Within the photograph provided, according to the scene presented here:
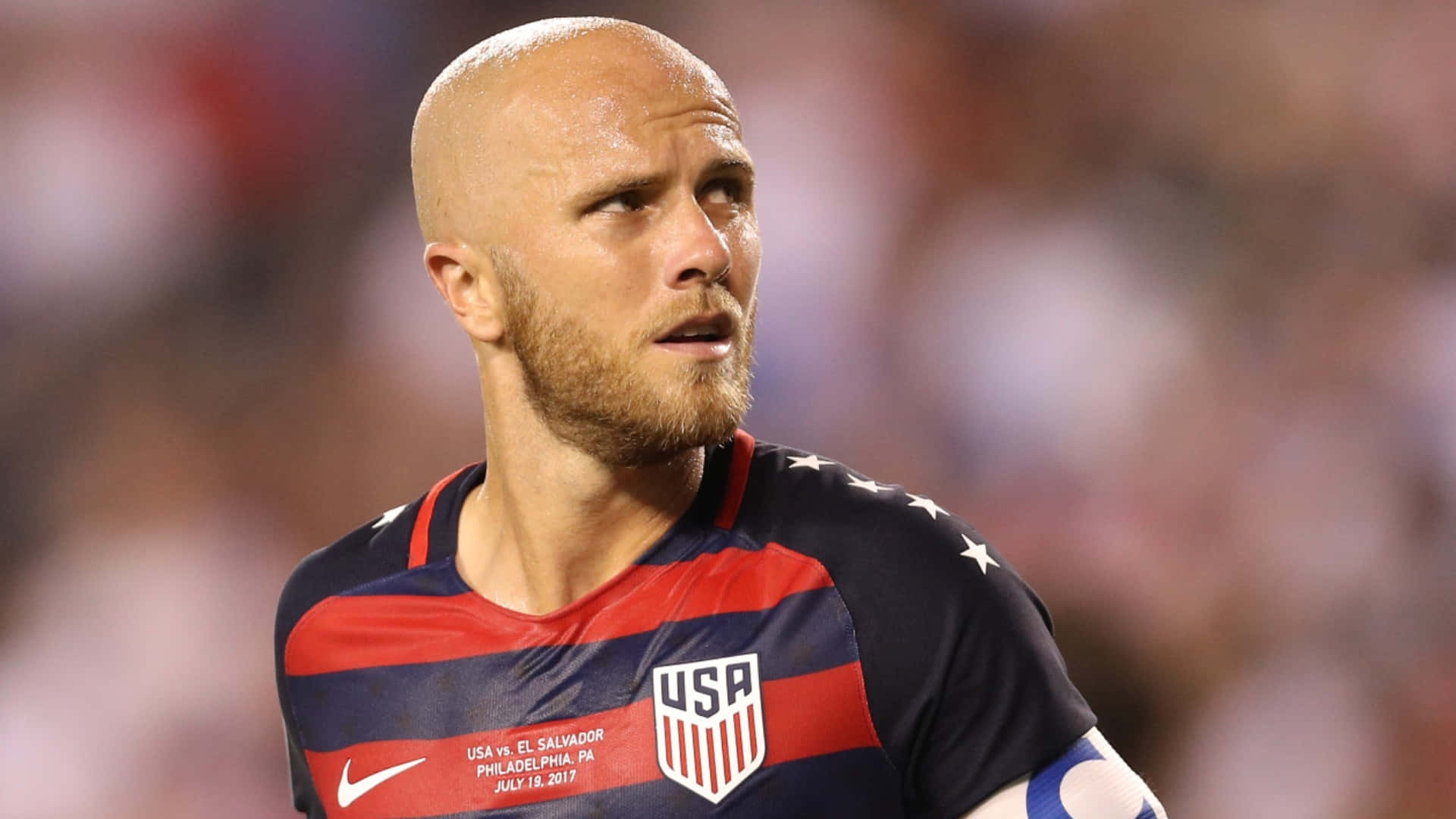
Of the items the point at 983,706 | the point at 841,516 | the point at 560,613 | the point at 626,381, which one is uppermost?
the point at 626,381

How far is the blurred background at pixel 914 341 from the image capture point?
380 cm

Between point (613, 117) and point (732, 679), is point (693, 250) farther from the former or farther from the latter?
point (732, 679)

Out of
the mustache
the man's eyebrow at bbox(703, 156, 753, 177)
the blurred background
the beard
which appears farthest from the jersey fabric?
the blurred background

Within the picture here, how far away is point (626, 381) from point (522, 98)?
450 millimetres

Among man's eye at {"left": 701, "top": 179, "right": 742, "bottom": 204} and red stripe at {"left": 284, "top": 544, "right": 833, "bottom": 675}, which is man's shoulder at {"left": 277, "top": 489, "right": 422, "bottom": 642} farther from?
man's eye at {"left": 701, "top": 179, "right": 742, "bottom": 204}

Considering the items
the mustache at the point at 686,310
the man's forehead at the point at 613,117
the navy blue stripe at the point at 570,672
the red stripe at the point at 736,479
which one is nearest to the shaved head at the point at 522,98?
the man's forehead at the point at 613,117

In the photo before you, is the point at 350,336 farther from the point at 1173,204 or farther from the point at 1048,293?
the point at 1173,204

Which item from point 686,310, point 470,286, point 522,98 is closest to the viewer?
point 686,310

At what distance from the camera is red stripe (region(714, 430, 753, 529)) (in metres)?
2.12

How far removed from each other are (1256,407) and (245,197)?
308cm

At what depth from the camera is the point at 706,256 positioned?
1.90m

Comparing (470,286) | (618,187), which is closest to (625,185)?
(618,187)

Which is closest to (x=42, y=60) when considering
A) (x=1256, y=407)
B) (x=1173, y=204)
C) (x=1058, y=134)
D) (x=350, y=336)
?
(x=350, y=336)

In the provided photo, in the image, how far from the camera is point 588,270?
1924 mm
